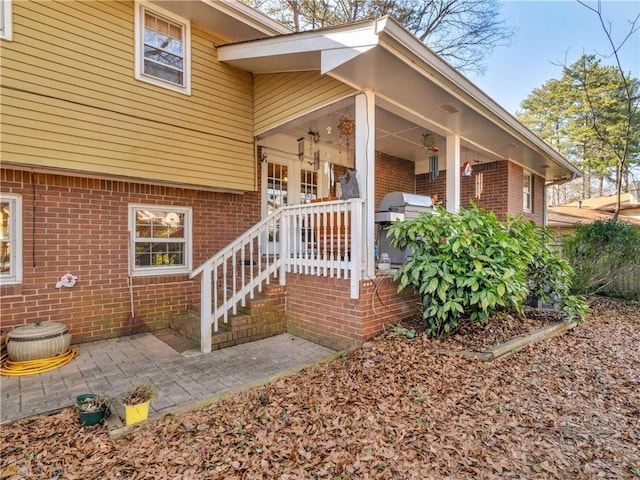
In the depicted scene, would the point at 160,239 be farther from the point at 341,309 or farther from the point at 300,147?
the point at 300,147

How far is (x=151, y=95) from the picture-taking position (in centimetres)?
509

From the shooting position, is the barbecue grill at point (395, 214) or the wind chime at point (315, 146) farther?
the wind chime at point (315, 146)

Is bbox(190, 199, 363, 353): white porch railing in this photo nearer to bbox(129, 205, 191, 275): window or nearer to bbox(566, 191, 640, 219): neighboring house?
bbox(129, 205, 191, 275): window

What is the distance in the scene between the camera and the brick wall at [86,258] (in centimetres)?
441

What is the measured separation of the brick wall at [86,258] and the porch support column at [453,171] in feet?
15.2

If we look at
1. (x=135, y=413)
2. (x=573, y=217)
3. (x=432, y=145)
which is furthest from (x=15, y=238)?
(x=573, y=217)

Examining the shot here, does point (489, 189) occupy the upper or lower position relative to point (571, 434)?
upper

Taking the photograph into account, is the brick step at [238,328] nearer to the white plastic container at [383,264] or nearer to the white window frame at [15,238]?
the white plastic container at [383,264]

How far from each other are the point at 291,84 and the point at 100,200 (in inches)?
138

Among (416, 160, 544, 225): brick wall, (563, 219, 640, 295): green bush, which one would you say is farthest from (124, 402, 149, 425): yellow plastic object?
(563, 219, 640, 295): green bush

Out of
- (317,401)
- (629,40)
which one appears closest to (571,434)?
(317,401)

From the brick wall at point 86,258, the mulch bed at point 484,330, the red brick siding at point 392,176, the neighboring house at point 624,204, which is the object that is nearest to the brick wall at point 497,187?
the red brick siding at point 392,176

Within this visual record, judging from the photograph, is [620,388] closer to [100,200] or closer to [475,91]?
[475,91]

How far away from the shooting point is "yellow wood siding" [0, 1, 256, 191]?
4.06 m
